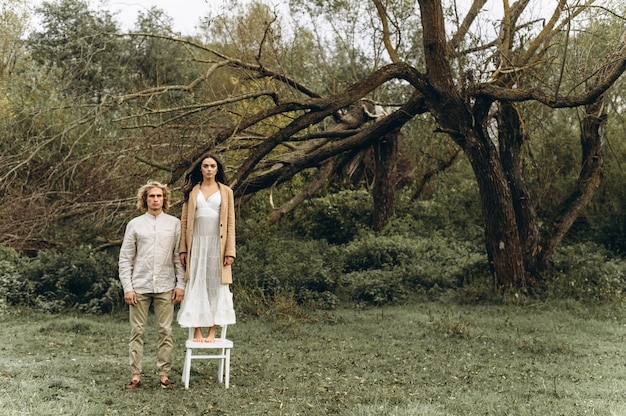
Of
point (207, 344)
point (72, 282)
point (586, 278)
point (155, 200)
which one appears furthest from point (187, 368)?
point (586, 278)

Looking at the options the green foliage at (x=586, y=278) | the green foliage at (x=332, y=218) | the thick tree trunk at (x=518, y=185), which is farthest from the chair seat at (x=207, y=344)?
the green foliage at (x=332, y=218)

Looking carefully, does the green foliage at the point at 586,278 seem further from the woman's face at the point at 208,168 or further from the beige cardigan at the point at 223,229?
the woman's face at the point at 208,168

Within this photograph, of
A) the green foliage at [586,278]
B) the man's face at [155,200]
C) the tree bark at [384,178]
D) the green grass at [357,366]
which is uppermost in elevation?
the tree bark at [384,178]

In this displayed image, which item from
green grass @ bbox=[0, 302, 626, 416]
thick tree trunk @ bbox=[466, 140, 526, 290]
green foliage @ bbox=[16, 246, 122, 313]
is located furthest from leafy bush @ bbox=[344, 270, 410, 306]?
green foliage @ bbox=[16, 246, 122, 313]

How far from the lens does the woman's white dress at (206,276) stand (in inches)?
274

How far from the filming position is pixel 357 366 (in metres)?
8.14

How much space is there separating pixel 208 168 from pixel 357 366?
115 inches

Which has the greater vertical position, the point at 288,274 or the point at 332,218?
the point at 332,218

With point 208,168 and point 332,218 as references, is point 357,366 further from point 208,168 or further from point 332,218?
point 332,218

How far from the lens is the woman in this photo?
6969 millimetres

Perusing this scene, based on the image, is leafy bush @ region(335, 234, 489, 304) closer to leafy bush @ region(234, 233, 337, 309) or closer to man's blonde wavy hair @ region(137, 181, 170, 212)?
leafy bush @ region(234, 233, 337, 309)

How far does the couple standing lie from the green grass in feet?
2.03

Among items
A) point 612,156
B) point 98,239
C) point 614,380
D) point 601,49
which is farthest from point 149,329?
point 612,156

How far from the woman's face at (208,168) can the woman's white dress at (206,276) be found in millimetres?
199
